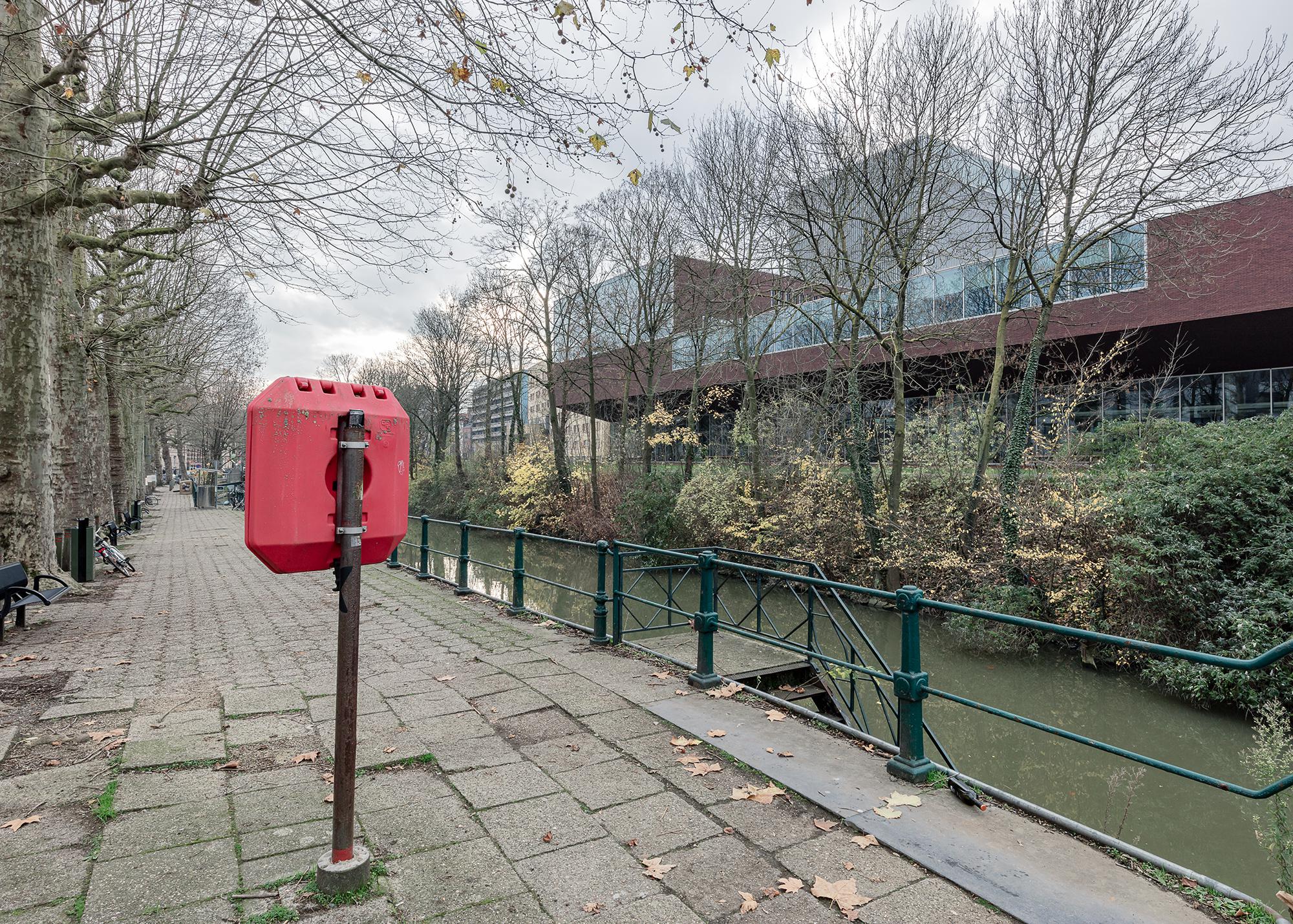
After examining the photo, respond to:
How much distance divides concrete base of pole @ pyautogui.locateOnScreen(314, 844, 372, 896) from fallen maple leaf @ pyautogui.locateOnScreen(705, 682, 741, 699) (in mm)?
2967

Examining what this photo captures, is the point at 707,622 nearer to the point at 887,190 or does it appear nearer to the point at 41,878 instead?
the point at 41,878

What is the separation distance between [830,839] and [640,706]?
6.63 feet

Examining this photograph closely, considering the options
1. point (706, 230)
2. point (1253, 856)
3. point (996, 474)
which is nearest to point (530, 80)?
point (1253, 856)

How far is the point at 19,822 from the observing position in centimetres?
311

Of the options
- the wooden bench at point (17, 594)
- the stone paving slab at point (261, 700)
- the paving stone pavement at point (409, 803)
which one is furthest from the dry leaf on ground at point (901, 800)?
the wooden bench at point (17, 594)

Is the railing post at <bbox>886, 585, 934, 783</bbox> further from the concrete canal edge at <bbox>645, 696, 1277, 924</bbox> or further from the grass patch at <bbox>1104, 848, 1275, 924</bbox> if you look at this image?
the grass patch at <bbox>1104, 848, 1275, 924</bbox>

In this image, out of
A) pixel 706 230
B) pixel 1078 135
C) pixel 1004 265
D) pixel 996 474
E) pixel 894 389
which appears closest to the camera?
pixel 1078 135

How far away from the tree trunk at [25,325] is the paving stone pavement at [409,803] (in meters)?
3.19

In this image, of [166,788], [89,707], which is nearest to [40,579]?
[89,707]

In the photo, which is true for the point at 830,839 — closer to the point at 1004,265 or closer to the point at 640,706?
the point at 640,706

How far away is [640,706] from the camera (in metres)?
4.93

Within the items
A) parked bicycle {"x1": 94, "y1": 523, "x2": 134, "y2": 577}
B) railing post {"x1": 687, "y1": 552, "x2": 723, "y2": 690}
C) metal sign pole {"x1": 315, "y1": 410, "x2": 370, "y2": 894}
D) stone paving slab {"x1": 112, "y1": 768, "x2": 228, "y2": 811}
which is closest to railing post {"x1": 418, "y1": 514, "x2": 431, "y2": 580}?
parked bicycle {"x1": 94, "y1": 523, "x2": 134, "y2": 577}

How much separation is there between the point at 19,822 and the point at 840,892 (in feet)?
12.0

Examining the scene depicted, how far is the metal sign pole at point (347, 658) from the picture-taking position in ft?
8.00
